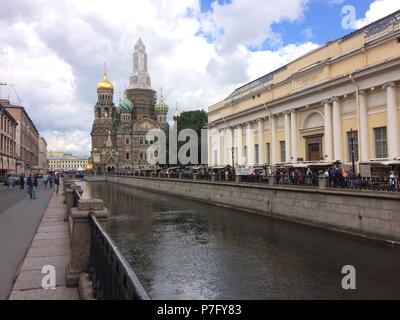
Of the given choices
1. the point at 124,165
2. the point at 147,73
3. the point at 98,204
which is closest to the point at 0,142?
the point at 98,204

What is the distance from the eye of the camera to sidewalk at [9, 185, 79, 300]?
594cm

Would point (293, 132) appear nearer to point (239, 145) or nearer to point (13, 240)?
point (239, 145)

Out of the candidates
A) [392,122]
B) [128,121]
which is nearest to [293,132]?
[392,122]

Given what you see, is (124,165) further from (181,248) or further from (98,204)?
(98,204)

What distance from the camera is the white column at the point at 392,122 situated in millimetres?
22781

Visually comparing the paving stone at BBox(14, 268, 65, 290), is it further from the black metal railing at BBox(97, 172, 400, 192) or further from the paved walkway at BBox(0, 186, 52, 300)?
the black metal railing at BBox(97, 172, 400, 192)

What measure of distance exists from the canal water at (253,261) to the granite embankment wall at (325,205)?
735 mm

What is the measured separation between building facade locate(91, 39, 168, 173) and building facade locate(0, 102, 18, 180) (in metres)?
55.6

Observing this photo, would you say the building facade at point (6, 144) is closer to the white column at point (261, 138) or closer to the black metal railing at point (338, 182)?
the white column at point (261, 138)

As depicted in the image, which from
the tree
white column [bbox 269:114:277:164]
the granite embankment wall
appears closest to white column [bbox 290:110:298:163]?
white column [bbox 269:114:277:164]

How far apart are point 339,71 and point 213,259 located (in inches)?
769

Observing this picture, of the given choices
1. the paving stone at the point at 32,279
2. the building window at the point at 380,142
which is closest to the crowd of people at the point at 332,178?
the building window at the point at 380,142

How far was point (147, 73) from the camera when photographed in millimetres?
130500

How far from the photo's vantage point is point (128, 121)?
12456 centimetres
